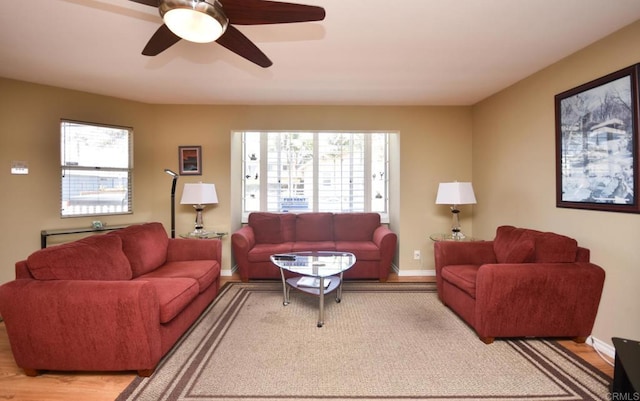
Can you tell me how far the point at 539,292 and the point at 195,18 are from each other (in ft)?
9.77

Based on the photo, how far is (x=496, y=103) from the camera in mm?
3504

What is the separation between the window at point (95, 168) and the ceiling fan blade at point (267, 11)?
3.16 meters

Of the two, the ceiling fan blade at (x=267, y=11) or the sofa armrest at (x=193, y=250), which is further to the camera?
the sofa armrest at (x=193, y=250)

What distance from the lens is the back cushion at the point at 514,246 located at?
2.34 metres

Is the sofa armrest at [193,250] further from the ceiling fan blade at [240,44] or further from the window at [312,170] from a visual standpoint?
the ceiling fan blade at [240,44]

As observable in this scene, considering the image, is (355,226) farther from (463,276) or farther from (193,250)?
(193,250)

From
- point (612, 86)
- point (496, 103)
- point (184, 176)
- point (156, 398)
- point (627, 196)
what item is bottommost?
point (156, 398)

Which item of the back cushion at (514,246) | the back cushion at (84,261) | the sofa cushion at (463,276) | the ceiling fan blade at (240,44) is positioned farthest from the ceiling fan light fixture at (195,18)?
the back cushion at (514,246)

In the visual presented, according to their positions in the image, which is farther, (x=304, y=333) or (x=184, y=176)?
(x=184, y=176)

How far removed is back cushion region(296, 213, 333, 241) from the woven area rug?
4.82 feet

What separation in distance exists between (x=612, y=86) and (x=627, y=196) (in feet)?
2.77

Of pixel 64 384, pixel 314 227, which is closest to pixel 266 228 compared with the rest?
pixel 314 227

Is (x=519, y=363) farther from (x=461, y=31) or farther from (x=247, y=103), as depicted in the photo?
(x=247, y=103)

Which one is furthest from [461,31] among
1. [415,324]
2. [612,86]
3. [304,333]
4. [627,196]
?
[304,333]
